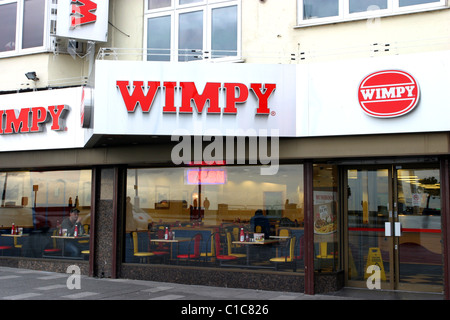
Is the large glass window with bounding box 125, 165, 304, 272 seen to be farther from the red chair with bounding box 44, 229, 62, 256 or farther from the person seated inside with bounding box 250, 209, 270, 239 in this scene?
the red chair with bounding box 44, 229, 62, 256

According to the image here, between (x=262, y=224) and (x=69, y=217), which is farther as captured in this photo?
(x=69, y=217)

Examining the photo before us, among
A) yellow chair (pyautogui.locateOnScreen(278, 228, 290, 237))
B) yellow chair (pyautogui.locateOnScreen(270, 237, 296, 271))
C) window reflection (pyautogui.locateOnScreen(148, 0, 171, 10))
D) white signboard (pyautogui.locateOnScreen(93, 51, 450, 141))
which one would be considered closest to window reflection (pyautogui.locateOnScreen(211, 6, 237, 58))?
window reflection (pyautogui.locateOnScreen(148, 0, 171, 10))

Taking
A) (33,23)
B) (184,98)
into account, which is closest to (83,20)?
(33,23)

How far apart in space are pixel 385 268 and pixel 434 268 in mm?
904

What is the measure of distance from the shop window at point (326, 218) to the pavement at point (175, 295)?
65 centimetres

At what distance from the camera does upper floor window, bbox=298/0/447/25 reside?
9.62 m

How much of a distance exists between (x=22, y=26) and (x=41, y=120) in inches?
119

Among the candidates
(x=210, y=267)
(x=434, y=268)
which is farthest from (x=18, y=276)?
(x=434, y=268)

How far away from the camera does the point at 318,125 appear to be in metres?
9.66

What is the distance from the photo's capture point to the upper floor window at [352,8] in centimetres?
962

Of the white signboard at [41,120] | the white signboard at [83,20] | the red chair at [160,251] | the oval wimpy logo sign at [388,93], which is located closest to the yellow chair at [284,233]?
the red chair at [160,251]

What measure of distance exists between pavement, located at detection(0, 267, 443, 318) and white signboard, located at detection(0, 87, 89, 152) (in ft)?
10.5

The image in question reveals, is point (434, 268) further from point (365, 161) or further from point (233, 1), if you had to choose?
point (233, 1)

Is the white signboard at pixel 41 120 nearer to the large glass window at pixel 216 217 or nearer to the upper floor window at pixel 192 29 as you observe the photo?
the large glass window at pixel 216 217
